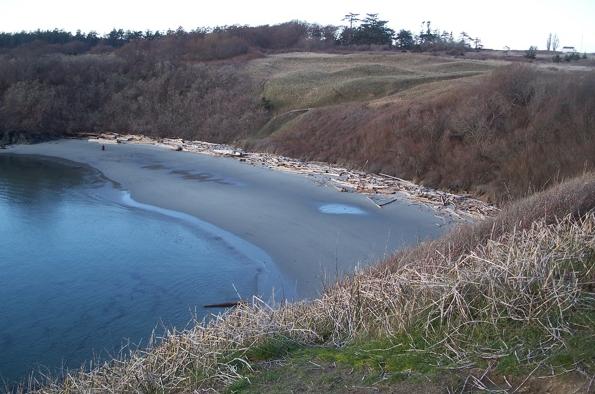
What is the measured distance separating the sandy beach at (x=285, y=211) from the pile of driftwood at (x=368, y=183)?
525mm

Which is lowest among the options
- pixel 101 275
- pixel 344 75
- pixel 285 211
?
pixel 101 275

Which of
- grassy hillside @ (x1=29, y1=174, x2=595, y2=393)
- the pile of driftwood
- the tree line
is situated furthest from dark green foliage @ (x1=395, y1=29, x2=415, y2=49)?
grassy hillside @ (x1=29, y1=174, x2=595, y2=393)

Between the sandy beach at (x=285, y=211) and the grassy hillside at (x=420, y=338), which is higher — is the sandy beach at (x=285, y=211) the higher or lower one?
the lower one

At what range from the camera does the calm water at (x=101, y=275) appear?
38.5 ft

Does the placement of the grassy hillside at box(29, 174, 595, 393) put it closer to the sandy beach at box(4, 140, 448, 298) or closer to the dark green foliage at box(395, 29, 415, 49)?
the sandy beach at box(4, 140, 448, 298)

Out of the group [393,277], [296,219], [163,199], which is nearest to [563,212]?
[393,277]

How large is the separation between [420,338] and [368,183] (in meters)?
18.5

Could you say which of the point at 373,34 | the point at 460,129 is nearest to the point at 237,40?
the point at 373,34

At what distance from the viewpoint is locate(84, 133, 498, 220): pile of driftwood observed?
1938 cm

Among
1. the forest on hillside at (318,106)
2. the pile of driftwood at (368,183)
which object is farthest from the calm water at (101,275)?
the forest on hillside at (318,106)

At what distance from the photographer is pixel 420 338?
16.8 feet

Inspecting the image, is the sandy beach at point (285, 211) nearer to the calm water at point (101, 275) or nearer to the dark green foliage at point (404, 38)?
the calm water at point (101, 275)

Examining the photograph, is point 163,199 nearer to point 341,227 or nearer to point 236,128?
point 341,227

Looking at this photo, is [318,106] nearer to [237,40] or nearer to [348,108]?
[348,108]
